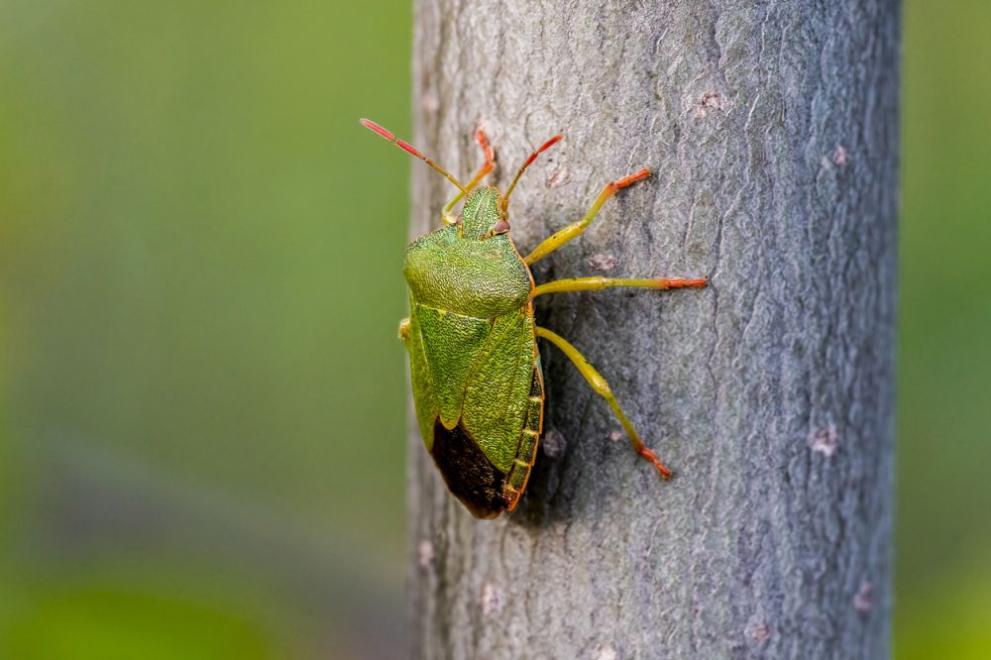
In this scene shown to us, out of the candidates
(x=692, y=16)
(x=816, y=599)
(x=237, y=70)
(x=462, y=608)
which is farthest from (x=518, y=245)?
(x=237, y=70)

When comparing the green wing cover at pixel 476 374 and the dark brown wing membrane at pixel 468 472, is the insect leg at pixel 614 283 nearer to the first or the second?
the green wing cover at pixel 476 374

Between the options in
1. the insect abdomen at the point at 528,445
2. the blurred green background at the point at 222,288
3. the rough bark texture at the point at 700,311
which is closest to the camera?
the rough bark texture at the point at 700,311

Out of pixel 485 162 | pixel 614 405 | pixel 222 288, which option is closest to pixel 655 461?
pixel 614 405

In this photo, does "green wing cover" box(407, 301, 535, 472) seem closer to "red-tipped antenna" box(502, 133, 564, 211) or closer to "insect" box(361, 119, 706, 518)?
"insect" box(361, 119, 706, 518)

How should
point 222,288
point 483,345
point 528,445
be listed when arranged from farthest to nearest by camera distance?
point 222,288 → point 483,345 → point 528,445

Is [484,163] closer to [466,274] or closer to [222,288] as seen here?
[466,274]

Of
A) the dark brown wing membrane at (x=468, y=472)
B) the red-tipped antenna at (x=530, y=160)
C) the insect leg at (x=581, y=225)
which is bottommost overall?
the dark brown wing membrane at (x=468, y=472)

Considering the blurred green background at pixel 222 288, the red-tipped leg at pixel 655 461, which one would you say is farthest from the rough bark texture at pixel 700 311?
the blurred green background at pixel 222 288
